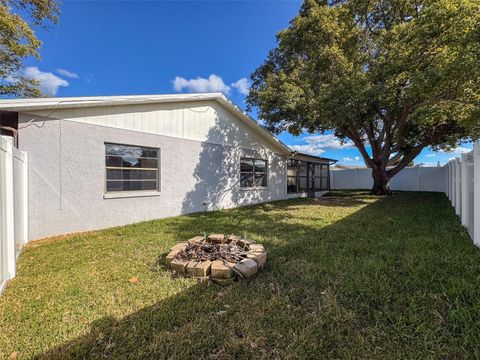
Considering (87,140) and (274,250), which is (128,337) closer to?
(274,250)

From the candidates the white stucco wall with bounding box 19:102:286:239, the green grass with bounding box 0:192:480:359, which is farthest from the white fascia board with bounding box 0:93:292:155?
the green grass with bounding box 0:192:480:359

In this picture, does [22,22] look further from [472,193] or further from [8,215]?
[472,193]

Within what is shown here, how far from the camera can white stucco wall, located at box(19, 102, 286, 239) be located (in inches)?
220

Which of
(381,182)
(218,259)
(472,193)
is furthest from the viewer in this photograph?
(381,182)

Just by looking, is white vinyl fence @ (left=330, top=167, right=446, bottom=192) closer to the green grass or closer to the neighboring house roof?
the neighboring house roof

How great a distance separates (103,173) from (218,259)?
4.60 m

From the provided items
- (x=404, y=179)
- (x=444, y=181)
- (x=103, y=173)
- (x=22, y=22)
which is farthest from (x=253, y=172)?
(x=404, y=179)

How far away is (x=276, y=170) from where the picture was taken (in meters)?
13.3

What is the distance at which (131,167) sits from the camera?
7250mm

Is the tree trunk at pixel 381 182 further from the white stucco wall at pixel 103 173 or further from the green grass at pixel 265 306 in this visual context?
the green grass at pixel 265 306

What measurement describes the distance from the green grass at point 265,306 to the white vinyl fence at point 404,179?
16.1 meters

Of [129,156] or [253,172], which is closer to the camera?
[129,156]

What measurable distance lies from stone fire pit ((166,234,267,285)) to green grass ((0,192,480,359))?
0.53 ft

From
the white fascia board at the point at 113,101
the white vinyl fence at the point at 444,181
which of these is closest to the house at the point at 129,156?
the white fascia board at the point at 113,101
